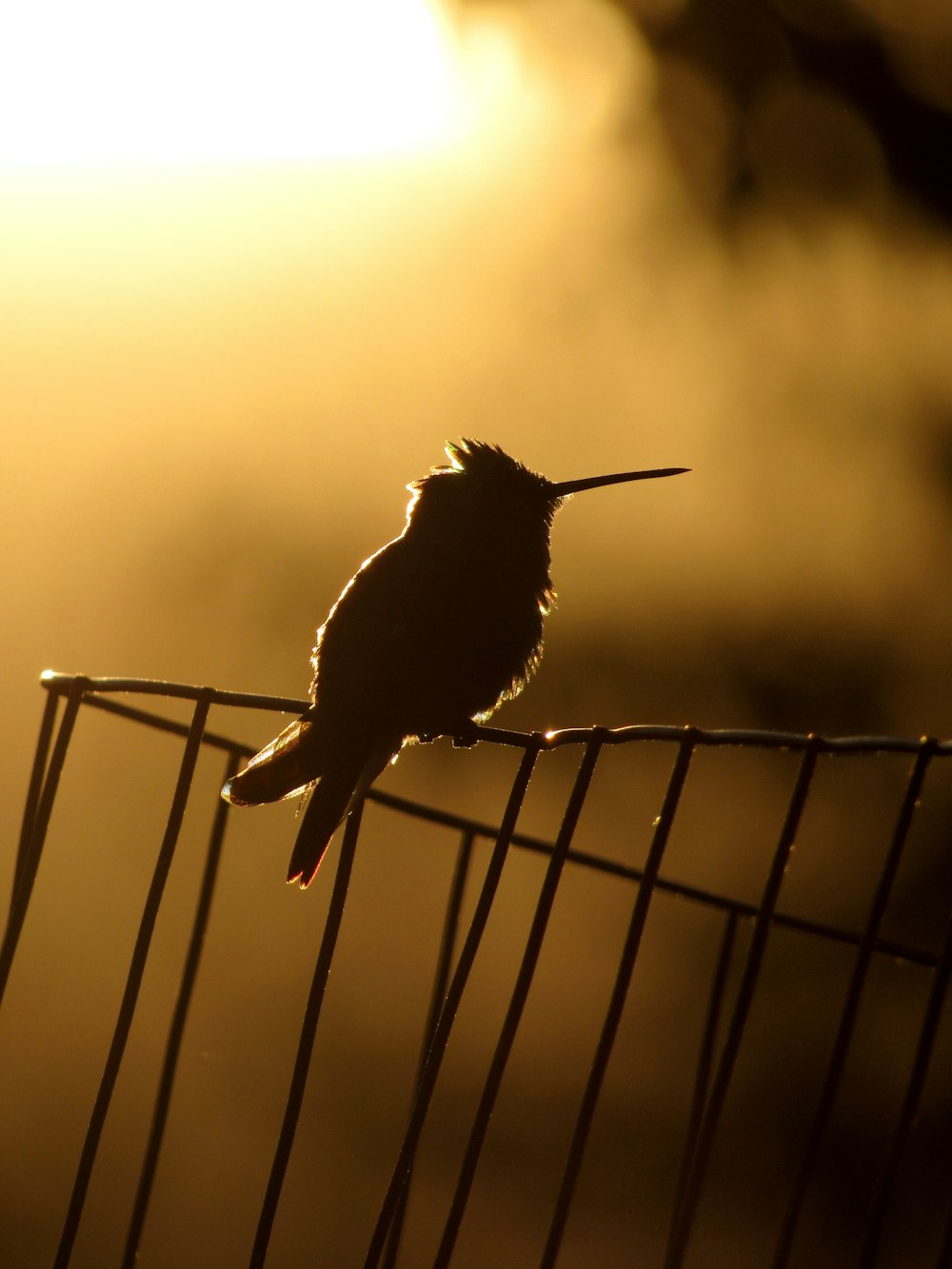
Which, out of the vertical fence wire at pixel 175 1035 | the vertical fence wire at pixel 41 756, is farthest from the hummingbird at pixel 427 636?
the vertical fence wire at pixel 41 756

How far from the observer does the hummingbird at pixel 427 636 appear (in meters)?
3.50

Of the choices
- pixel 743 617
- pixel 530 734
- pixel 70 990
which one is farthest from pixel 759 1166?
pixel 530 734

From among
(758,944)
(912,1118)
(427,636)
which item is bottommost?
(912,1118)

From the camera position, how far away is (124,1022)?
88.4 inches

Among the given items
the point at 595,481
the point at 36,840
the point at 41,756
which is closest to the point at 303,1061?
the point at 36,840

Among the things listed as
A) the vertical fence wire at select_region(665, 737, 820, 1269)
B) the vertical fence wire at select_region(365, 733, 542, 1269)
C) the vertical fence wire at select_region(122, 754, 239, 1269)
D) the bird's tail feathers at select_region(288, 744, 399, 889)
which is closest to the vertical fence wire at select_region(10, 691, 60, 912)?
the vertical fence wire at select_region(122, 754, 239, 1269)

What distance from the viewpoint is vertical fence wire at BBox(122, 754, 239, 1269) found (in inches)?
107

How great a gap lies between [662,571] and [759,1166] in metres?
7.87

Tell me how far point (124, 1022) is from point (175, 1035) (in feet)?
1.66

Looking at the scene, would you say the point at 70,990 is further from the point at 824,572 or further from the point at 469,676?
the point at 469,676

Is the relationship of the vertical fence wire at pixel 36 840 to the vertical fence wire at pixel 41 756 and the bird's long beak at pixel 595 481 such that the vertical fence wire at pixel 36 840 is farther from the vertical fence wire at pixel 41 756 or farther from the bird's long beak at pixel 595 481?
the bird's long beak at pixel 595 481

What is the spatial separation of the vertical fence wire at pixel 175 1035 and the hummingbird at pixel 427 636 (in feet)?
1.40

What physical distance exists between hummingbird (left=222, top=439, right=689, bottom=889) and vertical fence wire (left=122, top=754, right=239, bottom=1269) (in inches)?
16.8

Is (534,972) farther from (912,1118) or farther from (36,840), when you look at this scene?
(36,840)
